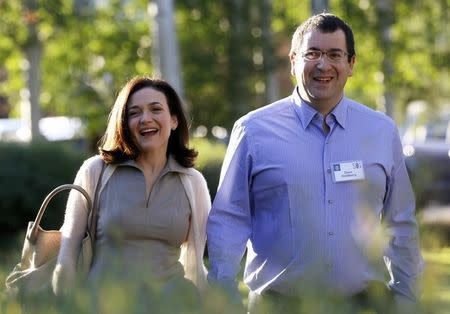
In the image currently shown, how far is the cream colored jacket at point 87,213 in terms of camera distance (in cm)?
545

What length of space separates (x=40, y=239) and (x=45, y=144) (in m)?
11.9

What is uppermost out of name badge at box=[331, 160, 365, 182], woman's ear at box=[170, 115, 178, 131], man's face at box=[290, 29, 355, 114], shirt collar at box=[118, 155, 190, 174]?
man's face at box=[290, 29, 355, 114]

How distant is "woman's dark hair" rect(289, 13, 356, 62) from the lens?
5.15 meters

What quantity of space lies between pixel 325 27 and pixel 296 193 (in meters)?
0.66

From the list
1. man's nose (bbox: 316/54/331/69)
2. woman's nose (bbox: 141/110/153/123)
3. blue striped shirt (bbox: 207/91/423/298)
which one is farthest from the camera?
woman's nose (bbox: 141/110/153/123)

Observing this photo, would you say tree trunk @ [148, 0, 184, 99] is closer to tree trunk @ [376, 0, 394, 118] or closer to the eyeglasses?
tree trunk @ [376, 0, 394, 118]

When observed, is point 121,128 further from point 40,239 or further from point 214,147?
point 214,147

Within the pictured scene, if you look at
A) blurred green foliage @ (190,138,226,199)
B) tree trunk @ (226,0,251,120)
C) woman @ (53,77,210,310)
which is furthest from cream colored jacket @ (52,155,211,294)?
tree trunk @ (226,0,251,120)

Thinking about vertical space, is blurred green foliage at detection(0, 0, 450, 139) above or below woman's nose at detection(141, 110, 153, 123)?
A: below

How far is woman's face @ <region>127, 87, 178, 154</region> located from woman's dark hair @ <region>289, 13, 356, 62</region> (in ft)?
2.16

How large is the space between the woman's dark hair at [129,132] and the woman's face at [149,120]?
3 centimetres

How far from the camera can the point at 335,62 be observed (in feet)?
16.7

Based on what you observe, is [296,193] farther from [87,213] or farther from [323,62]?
[87,213]

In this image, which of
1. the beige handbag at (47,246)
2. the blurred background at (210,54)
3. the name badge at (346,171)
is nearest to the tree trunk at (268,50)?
the blurred background at (210,54)
